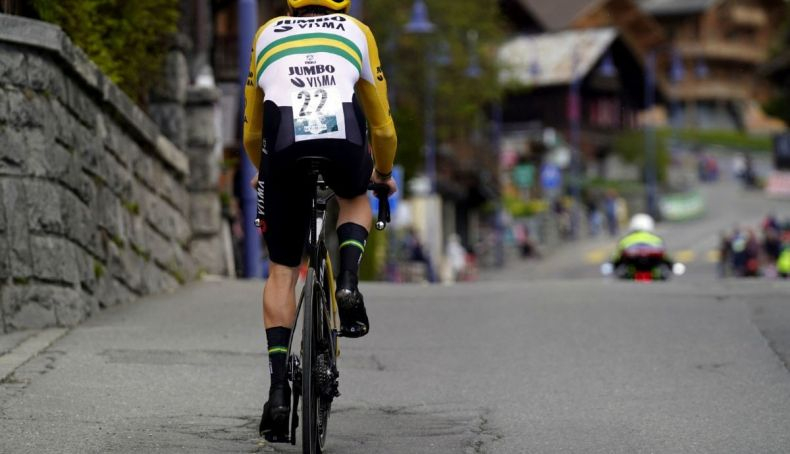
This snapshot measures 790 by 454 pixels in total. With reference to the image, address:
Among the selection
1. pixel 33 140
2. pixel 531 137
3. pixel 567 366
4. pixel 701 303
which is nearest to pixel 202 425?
pixel 567 366

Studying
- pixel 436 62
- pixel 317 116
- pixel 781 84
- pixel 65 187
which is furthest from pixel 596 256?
pixel 317 116

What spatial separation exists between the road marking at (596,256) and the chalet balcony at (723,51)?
198ft

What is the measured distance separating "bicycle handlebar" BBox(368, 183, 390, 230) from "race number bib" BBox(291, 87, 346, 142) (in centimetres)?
47

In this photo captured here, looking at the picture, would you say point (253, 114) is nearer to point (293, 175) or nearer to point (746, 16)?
point (293, 175)

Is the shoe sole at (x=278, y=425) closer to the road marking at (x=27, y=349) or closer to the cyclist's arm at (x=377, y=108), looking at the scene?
the cyclist's arm at (x=377, y=108)

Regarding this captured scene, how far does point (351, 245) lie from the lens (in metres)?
6.41

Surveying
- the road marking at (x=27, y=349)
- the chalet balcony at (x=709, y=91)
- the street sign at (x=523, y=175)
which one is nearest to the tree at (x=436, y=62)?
the street sign at (x=523, y=175)

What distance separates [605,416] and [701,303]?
521cm

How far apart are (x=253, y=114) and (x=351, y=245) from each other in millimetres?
624

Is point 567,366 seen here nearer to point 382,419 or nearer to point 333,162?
point 382,419

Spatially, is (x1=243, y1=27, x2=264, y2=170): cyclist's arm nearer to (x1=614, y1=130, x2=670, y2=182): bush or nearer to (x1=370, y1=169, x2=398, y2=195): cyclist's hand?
(x1=370, y1=169, x2=398, y2=195): cyclist's hand

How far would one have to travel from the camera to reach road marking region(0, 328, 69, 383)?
8.23m

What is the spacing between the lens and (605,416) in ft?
24.7

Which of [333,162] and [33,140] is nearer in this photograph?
[333,162]
